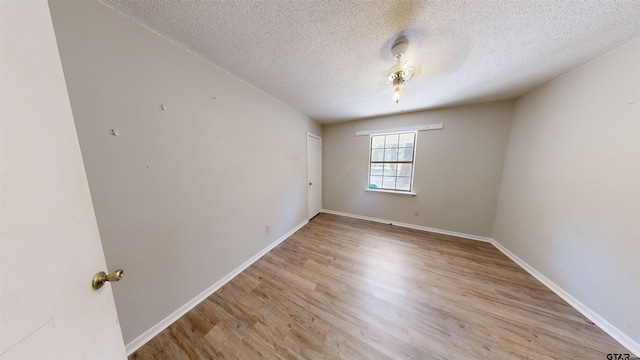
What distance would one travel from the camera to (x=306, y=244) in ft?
8.64

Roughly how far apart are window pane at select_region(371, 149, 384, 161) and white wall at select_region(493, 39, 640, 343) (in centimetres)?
184

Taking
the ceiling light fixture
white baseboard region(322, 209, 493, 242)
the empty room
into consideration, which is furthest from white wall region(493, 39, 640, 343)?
the ceiling light fixture

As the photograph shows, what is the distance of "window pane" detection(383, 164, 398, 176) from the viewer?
10.8 ft

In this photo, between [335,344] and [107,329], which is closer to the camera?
[107,329]

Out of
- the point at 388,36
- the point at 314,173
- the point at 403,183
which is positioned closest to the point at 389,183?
the point at 403,183

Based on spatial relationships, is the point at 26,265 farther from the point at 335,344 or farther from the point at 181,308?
the point at 335,344

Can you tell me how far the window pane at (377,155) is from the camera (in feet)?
11.1

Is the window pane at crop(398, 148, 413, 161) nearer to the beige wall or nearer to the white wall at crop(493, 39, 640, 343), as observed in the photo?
the beige wall

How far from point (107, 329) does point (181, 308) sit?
1.07 metres

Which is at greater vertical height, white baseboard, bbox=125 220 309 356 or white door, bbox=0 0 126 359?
white door, bbox=0 0 126 359

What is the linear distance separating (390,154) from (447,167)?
3.09 feet

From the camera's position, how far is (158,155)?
4.29ft

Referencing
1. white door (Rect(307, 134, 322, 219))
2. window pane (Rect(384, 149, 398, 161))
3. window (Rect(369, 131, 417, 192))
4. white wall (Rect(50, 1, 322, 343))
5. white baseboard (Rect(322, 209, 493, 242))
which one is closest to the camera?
white wall (Rect(50, 1, 322, 343))

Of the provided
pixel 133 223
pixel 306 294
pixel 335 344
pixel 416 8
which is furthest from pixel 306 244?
pixel 416 8
